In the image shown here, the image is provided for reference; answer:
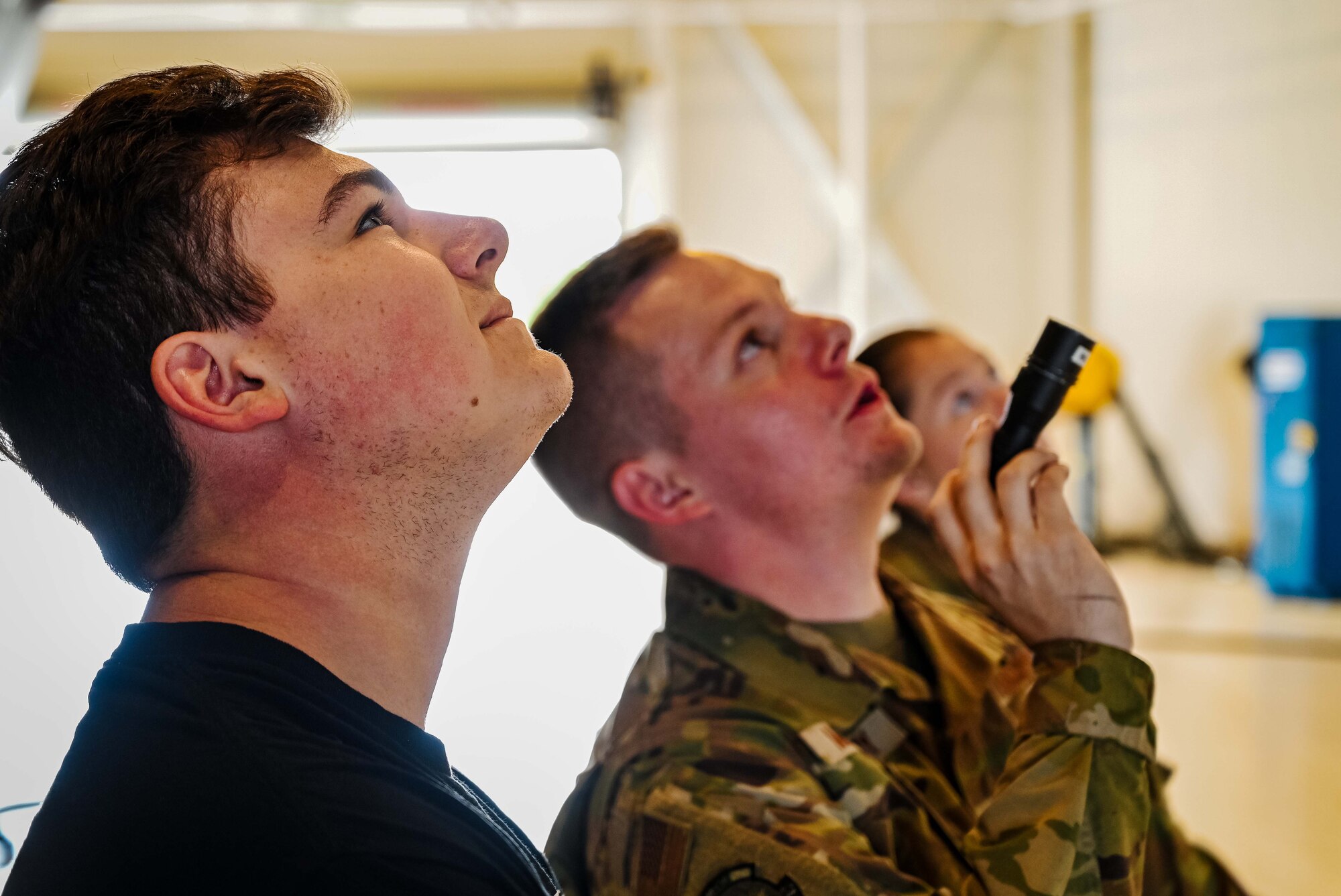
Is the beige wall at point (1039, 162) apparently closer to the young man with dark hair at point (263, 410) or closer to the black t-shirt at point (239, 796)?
the young man with dark hair at point (263, 410)

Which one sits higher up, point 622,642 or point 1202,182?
point 1202,182

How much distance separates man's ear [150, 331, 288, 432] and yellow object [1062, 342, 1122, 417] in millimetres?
6407

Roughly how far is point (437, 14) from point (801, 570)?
6.69 m

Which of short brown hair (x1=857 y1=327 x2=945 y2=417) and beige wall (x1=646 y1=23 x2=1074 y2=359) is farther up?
beige wall (x1=646 y1=23 x2=1074 y2=359)

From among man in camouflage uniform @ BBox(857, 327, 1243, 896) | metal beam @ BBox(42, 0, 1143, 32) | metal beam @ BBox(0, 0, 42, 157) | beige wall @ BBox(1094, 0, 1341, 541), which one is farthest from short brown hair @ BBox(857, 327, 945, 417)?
metal beam @ BBox(42, 0, 1143, 32)

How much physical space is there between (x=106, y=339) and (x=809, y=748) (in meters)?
0.87

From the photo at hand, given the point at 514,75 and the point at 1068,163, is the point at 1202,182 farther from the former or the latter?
the point at 514,75

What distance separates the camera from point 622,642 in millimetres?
5102

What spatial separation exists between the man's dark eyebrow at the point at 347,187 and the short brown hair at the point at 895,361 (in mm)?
1397

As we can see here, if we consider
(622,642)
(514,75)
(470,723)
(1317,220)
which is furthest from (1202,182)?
(470,723)

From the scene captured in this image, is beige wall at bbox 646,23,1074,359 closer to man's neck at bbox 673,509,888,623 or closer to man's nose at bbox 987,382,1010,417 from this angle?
man's nose at bbox 987,382,1010,417

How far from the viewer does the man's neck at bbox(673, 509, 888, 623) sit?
5.41ft

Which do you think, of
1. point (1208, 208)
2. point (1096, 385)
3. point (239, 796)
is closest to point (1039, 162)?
point (1208, 208)

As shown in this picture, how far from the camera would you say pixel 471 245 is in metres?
1.11
